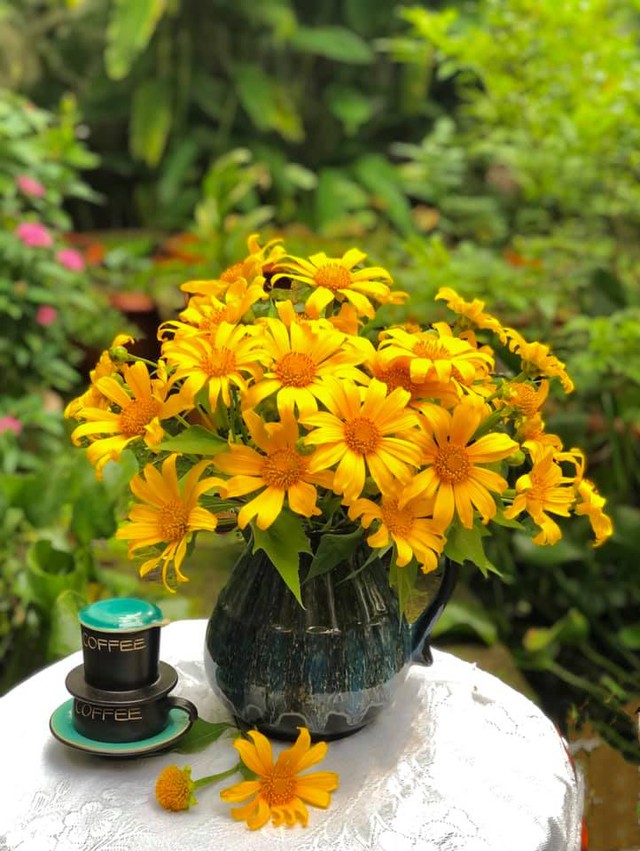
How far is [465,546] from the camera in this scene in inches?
37.9

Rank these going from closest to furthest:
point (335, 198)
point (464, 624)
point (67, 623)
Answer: point (67, 623) → point (464, 624) → point (335, 198)

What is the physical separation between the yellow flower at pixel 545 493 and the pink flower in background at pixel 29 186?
7.33ft

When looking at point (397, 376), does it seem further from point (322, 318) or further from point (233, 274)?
point (233, 274)

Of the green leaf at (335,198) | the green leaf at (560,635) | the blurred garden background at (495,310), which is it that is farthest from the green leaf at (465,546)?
the green leaf at (335,198)

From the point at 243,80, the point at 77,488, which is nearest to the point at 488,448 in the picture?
the point at 77,488

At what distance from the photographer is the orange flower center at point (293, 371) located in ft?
3.02

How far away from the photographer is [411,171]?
3391 mm

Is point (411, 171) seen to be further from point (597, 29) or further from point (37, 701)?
point (37, 701)

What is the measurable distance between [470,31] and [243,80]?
3110 mm

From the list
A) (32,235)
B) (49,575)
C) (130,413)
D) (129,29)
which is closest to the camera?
(130,413)

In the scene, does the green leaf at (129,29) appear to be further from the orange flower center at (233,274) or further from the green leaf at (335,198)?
the orange flower center at (233,274)

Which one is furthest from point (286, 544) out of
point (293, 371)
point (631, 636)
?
point (631, 636)

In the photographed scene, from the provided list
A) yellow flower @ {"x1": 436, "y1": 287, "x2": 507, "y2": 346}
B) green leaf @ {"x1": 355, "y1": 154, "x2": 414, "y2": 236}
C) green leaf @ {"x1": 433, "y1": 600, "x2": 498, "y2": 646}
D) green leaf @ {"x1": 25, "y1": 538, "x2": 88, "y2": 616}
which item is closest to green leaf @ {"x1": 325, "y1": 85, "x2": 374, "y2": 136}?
green leaf @ {"x1": 355, "y1": 154, "x2": 414, "y2": 236}

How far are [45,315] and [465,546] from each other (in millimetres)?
2149
